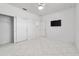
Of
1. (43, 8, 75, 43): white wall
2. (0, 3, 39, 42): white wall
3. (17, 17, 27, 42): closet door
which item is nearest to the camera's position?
(0, 3, 39, 42): white wall

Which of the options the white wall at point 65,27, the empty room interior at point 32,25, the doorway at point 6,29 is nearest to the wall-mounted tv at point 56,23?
the empty room interior at point 32,25

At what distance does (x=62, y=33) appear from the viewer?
546 centimetres

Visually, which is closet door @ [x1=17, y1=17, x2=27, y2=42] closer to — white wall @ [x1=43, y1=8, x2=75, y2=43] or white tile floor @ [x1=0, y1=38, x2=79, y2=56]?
white tile floor @ [x1=0, y1=38, x2=79, y2=56]

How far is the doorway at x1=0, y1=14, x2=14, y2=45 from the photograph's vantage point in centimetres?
429

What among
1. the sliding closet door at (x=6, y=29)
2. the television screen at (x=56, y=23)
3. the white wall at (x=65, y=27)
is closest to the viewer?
the sliding closet door at (x=6, y=29)

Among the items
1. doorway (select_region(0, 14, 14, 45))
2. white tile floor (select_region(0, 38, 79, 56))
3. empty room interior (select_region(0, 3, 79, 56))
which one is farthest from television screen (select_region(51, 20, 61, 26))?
doorway (select_region(0, 14, 14, 45))

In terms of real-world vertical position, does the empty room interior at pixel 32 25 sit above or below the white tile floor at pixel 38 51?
above

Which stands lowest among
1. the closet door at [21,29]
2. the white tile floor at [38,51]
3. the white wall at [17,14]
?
the white tile floor at [38,51]

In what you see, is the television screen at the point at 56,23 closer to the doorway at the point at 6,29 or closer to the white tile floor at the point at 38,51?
the white tile floor at the point at 38,51

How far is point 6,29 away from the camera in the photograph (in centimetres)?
460

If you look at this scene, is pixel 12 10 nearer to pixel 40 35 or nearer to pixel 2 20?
pixel 2 20

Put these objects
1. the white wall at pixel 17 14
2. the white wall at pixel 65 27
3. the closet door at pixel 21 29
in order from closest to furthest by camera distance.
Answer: the white wall at pixel 17 14 → the white wall at pixel 65 27 → the closet door at pixel 21 29

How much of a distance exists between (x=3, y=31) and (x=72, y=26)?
474 cm

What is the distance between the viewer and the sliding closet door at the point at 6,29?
14.1 feet
